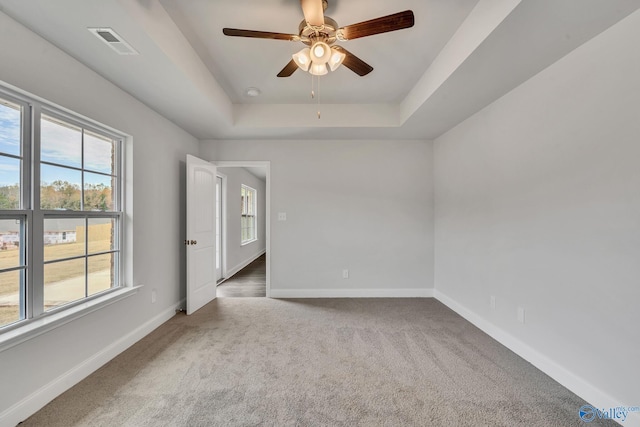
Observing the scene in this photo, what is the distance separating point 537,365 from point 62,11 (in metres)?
3.96

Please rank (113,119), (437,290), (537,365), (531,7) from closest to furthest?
(531,7), (537,365), (113,119), (437,290)

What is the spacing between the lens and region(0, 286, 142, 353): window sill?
153 centimetres

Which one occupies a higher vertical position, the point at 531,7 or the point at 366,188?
the point at 531,7

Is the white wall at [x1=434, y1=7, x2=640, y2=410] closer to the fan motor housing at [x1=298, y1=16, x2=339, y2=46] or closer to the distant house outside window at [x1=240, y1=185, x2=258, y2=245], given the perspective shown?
the fan motor housing at [x1=298, y1=16, x2=339, y2=46]

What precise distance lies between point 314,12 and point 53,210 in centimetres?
216

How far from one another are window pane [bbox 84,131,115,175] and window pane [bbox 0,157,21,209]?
1.78ft

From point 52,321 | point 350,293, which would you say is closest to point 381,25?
point 52,321

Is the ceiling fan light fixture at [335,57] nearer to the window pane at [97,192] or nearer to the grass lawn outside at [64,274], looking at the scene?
the window pane at [97,192]

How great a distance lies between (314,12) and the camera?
160cm

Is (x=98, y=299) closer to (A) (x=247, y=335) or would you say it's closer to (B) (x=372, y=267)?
(A) (x=247, y=335)

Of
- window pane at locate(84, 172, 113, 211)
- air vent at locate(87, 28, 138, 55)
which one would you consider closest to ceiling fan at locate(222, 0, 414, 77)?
air vent at locate(87, 28, 138, 55)

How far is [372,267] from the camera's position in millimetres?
4016

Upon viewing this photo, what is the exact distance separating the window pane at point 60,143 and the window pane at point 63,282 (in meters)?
0.74

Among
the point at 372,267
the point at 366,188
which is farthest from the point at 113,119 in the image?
the point at 372,267
